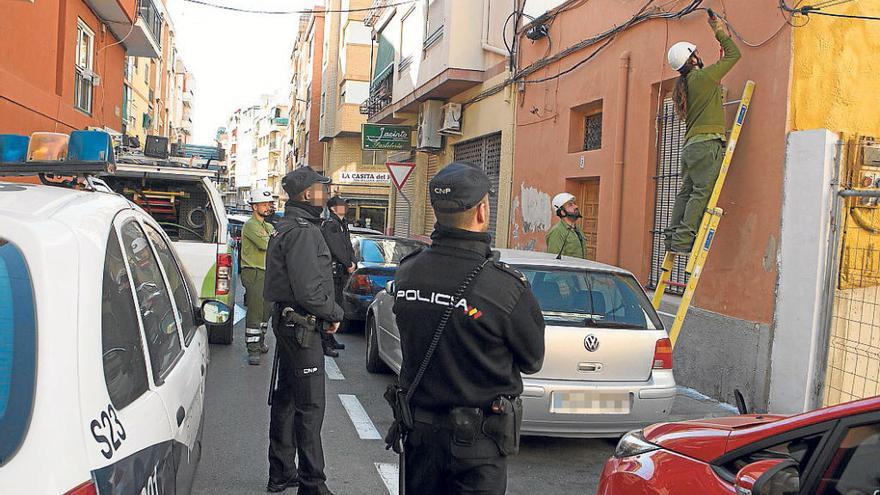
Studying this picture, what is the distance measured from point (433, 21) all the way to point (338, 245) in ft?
32.1

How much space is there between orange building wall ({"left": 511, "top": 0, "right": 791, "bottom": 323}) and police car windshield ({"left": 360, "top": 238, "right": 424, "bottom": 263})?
231cm

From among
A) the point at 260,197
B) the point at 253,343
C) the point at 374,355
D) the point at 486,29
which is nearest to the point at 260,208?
the point at 260,197

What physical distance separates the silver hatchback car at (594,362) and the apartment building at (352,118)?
86.4ft

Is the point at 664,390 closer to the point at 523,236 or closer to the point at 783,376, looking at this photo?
the point at 783,376

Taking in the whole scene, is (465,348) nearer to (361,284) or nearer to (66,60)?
(361,284)

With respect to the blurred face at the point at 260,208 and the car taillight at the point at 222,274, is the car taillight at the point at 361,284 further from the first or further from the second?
the car taillight at the point at 222,274

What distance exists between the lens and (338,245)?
9.17m

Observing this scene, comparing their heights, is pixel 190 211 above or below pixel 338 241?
above

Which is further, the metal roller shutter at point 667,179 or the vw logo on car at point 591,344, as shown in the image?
the metal roller shutter at point 667,179

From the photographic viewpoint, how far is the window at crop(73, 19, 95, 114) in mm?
14781

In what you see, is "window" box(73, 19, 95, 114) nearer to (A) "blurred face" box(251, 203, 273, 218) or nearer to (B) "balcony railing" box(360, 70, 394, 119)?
(A) "blurred face" box(251, 203, 273, 218)

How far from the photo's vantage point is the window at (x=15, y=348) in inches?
70.1

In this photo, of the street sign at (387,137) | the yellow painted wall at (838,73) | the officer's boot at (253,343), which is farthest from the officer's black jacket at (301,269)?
the street sign at (387,137)

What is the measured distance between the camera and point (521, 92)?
13602mm
